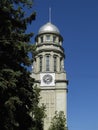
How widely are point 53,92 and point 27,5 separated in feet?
153

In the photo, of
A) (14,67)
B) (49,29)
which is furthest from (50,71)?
(14,67)

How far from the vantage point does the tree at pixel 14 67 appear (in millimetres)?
22031

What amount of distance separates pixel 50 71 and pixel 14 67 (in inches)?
1914

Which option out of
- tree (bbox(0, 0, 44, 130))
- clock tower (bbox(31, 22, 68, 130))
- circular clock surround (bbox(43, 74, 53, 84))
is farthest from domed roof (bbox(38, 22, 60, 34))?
tree (bbox(0, 0, 44, 130))

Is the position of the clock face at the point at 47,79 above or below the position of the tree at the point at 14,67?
above

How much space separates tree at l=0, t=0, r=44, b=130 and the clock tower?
141 ft

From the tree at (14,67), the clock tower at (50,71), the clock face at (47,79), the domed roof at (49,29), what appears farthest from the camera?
the domed roof at (49,29)

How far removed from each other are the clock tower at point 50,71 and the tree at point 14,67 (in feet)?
141

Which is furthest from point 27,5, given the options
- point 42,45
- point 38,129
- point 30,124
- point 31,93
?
point 42,45

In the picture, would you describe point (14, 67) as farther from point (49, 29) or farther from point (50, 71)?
point (49, 29)

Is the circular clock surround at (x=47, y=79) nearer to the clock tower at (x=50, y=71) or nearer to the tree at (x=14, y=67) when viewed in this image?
the clock tower at (x=50, y=71)

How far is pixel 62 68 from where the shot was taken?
2950 inches

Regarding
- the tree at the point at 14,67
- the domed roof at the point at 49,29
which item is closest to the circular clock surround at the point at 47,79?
the domed roof at the point at 49,29

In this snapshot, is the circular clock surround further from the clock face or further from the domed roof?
the domed roof
